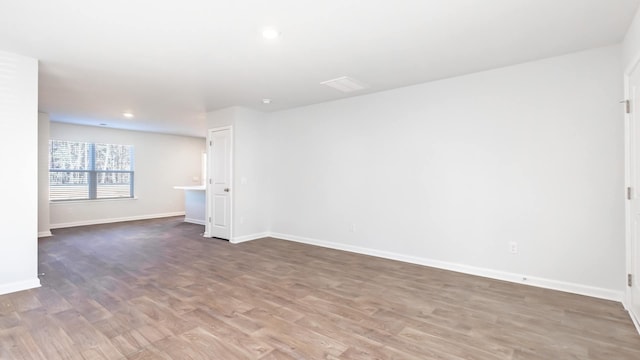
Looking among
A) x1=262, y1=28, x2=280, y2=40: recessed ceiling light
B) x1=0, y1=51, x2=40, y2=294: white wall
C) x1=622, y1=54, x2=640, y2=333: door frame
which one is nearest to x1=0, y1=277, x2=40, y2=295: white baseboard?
x1=0, y1=51, x2=40, y2=294: white wall

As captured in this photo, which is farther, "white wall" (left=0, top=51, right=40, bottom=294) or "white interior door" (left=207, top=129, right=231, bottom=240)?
"white interior door" (left=207, top=129, right=231, bottom=240)

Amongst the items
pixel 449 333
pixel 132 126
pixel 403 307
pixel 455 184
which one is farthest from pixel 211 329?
pixel 132 126

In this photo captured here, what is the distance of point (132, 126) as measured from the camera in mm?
7434

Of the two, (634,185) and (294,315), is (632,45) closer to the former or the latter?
(634,185)

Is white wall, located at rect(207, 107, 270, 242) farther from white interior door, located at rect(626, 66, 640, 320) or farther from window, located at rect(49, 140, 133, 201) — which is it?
white interior door, located at rect(626, 66, 640, 320)

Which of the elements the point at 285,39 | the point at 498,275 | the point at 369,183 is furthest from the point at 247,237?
the point at 498,275

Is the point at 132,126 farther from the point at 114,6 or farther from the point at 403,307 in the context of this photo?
the point at 403,307

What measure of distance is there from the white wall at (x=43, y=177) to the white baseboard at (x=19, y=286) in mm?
3538

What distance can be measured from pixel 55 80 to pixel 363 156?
4.23m

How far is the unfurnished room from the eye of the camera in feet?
7.39

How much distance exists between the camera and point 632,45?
248cm

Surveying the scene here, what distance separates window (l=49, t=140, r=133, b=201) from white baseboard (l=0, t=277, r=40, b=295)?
477cm

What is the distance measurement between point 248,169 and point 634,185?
499cm

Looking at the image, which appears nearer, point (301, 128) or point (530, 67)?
point (530, 67)
